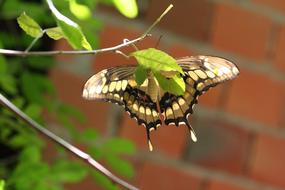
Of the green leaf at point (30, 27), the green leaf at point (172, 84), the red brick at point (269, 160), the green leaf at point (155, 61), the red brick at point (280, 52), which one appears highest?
the green leaf at point (155, 61)

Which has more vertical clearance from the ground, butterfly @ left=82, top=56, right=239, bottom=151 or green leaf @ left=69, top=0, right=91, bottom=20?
green leaf @ left=69, top=0, right=91, bottom=20

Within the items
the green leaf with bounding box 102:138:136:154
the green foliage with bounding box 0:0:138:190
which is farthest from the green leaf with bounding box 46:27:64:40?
the green leaf with bounding box 102:138:136:154

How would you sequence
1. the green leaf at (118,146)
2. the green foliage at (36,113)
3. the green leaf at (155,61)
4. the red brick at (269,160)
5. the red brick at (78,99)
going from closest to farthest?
the green leaf at (155,61) < the green foliage at (36,113) < the green leaf at (118,146) < the red brick at (78,99) < the red brick at (269,160)

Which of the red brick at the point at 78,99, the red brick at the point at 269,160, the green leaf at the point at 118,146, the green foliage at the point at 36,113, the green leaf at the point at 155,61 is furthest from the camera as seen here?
the red brick at the point at 269,160

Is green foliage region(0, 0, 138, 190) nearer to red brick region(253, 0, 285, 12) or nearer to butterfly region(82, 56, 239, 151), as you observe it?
butterfly region(82, 56, 239, 151)

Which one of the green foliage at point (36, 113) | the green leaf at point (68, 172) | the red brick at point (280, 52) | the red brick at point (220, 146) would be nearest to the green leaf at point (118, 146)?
the green foliage at point (36, 113)

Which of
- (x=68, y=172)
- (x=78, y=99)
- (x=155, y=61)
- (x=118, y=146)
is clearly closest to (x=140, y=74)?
(x=155, y=61)

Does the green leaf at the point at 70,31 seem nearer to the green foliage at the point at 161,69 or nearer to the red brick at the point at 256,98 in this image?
the green foliage at the point at 161,69

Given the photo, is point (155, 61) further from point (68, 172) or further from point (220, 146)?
point (220, 146)
